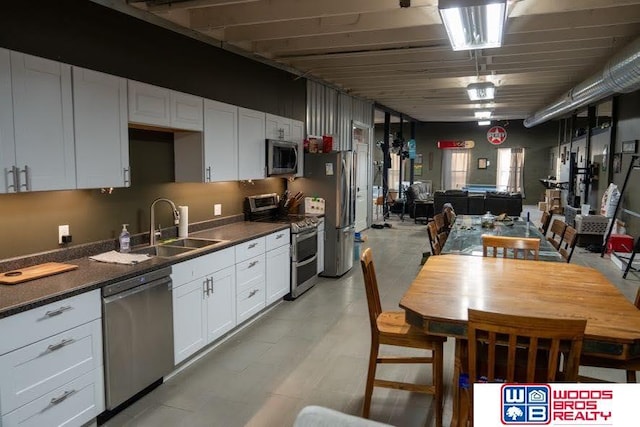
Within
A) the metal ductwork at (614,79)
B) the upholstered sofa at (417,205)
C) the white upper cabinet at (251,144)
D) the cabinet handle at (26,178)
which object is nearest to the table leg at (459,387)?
the cabinet handle at (26,178)

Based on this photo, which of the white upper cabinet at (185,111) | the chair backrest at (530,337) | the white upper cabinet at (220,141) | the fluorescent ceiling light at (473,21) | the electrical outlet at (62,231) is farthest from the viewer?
the white upper cabinet at (220,141)

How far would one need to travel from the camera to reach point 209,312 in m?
3.54

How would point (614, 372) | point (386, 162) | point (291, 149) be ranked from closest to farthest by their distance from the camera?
point (614, 372) → point (291, 149) → point (386, 162)

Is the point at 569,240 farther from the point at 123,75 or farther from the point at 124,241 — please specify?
the point at 123,75

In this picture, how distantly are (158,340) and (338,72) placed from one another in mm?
4650

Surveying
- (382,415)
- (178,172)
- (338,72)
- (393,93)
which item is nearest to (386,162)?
(393,93)

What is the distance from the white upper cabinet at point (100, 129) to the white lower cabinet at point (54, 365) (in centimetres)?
79

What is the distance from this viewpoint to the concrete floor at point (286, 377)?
9.01 ft

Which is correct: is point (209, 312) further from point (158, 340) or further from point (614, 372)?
point (614, 372)

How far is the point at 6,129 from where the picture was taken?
2.31 metres

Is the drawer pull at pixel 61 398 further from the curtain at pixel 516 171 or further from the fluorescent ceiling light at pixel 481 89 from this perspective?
the curtain at pixel 516 171

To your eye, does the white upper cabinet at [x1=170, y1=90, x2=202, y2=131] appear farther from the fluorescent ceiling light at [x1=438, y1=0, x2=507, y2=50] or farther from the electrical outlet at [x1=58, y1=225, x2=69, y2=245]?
the fluorescent ceiling light at [x1=438, y1=0, x2=507, y2=50]

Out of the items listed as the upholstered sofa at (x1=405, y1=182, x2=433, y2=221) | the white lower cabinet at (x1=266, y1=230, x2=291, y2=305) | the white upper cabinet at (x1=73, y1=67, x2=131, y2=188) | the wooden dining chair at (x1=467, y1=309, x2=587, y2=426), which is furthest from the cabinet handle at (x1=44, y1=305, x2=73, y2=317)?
the upholstered sofa at (x1=405, y1=182, x2=433, y2=221)

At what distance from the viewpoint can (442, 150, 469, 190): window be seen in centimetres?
1614
